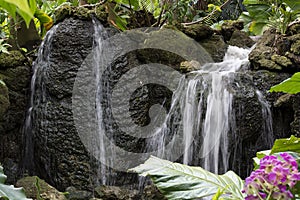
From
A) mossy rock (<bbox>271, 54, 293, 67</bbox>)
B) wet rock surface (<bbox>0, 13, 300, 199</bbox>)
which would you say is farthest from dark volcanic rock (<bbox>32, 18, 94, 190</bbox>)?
mossy rock (<bbox>271, 54, 293, 67</bbox>)

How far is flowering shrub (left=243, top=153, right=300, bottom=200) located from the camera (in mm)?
684

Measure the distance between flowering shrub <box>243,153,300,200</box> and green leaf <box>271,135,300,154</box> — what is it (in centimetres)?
45

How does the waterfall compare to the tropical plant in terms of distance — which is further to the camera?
the waterfall

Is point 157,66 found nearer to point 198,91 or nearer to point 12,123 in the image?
point 198,91

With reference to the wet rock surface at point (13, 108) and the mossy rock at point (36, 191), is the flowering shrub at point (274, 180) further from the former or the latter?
the wet rock surface at point (13, 108)

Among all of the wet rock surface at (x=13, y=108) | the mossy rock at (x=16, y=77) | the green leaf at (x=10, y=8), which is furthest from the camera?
the mossy rock at (x=16, y=77)

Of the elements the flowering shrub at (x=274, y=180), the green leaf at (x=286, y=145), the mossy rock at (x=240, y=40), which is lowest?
the green leaf at (x=286, y=145)

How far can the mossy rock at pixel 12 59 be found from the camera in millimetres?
4618

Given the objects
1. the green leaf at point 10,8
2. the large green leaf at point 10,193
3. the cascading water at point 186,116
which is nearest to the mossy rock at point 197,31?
the cascading water at point 186,116

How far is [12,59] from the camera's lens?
4.70 meters

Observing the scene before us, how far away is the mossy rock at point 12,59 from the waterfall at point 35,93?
0.18 metres

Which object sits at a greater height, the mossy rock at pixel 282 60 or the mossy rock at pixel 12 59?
the mossy rock at pixel 12 59

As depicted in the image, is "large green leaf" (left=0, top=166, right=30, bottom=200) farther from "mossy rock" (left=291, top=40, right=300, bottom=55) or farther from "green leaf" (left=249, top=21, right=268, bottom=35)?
"green leaf" (left=249, top=21, right=268, bottom=35)

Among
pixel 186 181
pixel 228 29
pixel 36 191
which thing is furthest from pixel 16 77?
pixel 186 181
